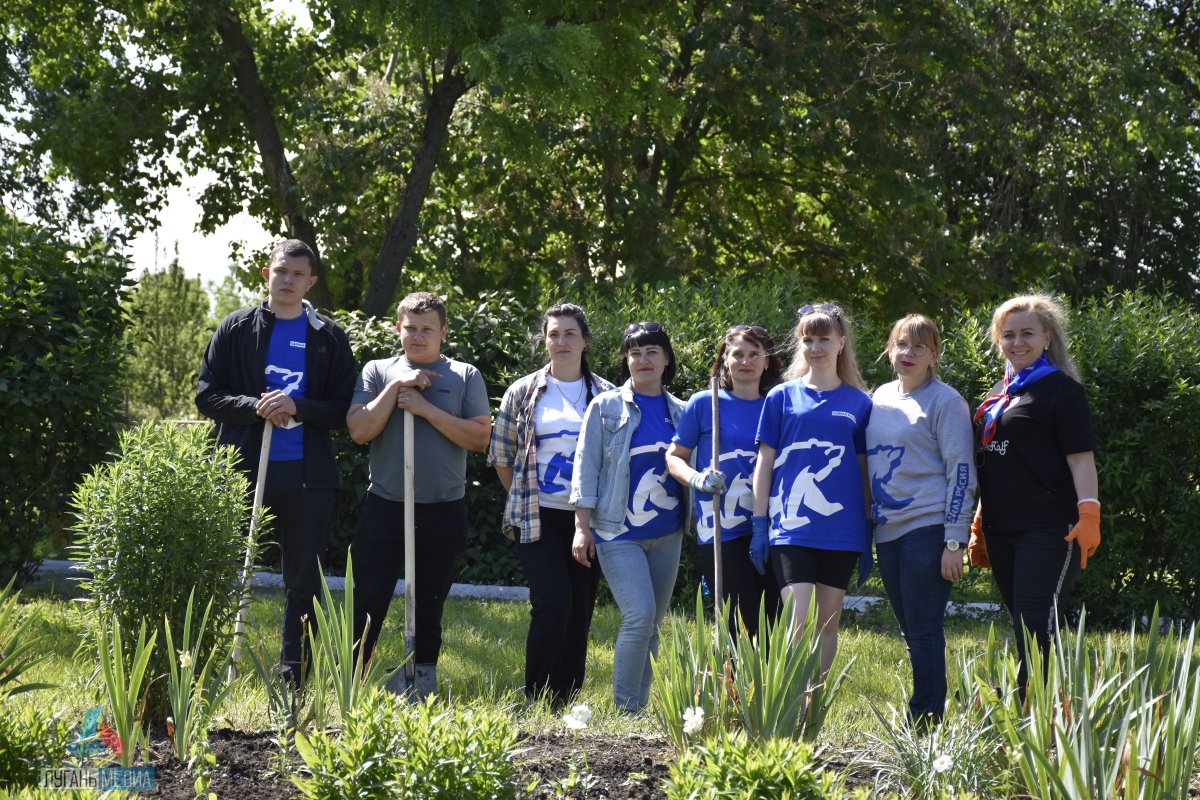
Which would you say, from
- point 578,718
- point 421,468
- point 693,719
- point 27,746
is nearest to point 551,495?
point 421,468

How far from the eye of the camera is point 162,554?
390 cm

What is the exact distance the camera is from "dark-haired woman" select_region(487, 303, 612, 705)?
5.12 m

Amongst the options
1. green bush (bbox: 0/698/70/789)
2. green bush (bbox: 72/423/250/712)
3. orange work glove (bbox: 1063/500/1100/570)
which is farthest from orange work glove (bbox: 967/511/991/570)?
green bush (bbox: 0/698/70/789)

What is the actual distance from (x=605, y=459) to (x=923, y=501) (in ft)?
4.22

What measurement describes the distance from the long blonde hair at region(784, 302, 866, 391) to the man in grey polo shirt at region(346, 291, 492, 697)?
4.50ft

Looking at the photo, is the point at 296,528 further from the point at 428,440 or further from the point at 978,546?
the point at 978,546

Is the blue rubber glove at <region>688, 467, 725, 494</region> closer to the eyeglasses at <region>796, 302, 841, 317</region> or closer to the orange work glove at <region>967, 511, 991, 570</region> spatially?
the eyeglasses at <region>796, 302, 841, 317</region>

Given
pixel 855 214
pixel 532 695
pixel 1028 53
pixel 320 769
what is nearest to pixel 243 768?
pixel 320 769

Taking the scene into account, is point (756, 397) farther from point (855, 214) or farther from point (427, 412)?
point (855, 214)

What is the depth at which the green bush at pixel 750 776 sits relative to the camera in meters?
2.79

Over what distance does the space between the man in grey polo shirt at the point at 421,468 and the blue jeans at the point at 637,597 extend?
721mm

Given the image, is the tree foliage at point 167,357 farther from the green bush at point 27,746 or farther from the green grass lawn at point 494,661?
the green bush at point 27,746

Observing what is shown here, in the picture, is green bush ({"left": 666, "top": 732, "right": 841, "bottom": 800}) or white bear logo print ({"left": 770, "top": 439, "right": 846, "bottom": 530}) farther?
white bear logo print ({"left": 770, "top": 439, "right": 846, "bottom": 530})

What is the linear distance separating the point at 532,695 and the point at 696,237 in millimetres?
10495
